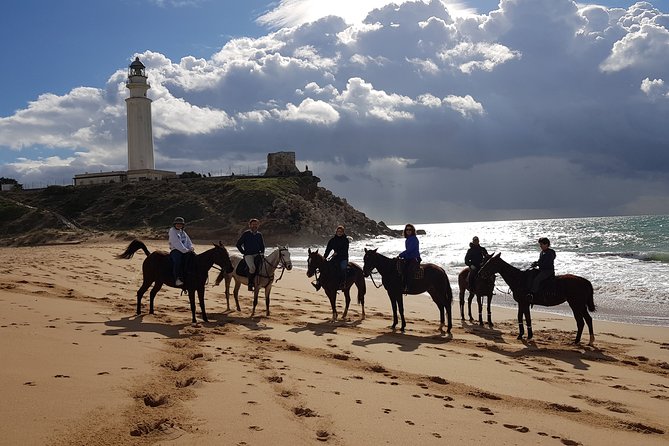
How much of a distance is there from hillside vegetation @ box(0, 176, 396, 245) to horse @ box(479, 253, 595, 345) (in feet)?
143

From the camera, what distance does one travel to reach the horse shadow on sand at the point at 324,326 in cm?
1130

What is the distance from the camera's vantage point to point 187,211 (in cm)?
6225

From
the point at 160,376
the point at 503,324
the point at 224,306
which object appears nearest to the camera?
the point at 160,376

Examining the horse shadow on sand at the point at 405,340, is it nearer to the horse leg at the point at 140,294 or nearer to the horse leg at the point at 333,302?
the horse leg at the point at 333,302

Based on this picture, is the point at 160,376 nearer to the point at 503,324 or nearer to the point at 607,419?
the point at 607,419

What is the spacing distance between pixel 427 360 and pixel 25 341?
20.5ft

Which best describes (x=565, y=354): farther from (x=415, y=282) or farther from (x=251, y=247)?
(x=251, y=247)

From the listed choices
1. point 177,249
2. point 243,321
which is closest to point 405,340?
point 243,321

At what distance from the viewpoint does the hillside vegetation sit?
5478cm

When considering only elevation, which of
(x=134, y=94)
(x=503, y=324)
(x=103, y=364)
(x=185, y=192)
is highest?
(x=134, y=94)

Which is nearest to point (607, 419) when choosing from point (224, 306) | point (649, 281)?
point (224, 306)

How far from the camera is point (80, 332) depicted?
8836 mm

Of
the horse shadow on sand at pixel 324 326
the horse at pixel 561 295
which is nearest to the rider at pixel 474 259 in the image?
the horse at pixel 561 295

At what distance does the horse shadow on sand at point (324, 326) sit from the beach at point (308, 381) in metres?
0.09
